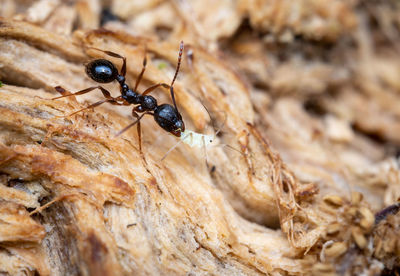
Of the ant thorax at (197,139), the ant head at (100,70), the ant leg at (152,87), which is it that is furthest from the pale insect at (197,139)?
the ant head at (100,70)

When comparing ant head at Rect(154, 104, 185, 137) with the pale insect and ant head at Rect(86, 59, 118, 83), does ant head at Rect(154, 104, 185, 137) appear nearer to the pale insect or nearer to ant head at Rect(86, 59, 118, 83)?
the pale insect

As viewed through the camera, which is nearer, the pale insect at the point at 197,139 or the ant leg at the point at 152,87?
the pale insect at the point at 197,139

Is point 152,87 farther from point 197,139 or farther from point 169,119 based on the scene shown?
point 197,139

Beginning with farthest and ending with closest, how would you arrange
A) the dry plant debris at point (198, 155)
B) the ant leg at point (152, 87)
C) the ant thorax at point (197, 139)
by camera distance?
1. the ant leg at point (152, 87)
2. the ant thorax at point (197, 139)
3. the dry plant debris at point (198, 155)

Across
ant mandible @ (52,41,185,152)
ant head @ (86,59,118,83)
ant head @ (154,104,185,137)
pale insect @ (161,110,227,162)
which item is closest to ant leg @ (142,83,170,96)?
ant mandible @ (52,41,185,152)

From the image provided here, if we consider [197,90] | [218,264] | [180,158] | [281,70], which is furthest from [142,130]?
[281,70]

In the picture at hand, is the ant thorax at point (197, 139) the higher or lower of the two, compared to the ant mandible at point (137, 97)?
lower

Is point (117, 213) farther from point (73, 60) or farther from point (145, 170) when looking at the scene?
point (73, 60)

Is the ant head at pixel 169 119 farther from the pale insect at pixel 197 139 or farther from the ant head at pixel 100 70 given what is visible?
the ant head at pixel 100 70
